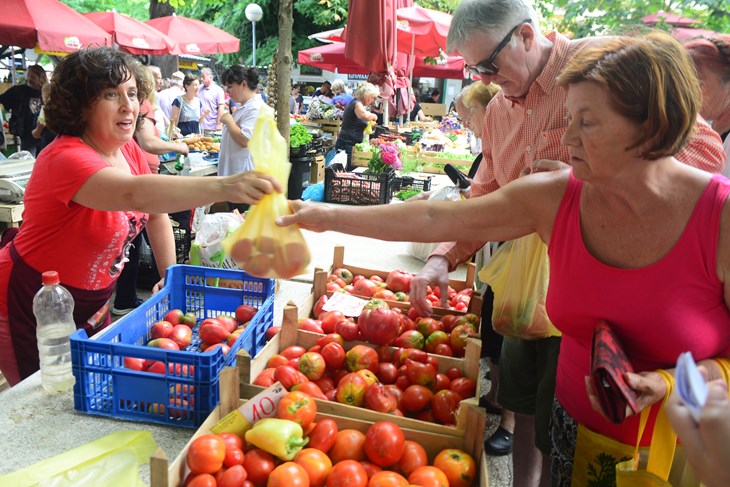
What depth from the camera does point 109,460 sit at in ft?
5.83

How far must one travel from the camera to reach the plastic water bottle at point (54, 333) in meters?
2.17

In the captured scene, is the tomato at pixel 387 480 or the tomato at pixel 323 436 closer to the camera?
the tomato at pixel 387 480

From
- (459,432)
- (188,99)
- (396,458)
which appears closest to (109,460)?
(396,458)

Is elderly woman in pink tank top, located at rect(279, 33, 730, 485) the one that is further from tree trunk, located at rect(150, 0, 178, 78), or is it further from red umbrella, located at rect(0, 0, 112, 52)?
tree trunk, located at rect(150, 0, 178, 78)

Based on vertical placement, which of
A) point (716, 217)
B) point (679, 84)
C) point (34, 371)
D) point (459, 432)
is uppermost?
point (679, 84)

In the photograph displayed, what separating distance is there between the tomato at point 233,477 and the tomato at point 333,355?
74 centimetres

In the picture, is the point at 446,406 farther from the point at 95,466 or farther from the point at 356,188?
the point at 356,188

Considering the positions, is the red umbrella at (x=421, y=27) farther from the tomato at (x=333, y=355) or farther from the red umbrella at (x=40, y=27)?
the tomato at (x=333, y=355)

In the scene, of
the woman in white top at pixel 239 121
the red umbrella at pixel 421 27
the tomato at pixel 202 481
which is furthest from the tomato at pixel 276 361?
the red umbrella at pixel 421 27

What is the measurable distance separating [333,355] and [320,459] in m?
0.65

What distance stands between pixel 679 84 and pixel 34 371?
260cm

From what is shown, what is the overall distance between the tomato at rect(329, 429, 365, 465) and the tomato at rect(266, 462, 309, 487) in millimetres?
184

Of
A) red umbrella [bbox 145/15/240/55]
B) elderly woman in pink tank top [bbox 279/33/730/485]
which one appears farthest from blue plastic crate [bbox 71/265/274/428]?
red umbrella [bbox 145/15/240/55]

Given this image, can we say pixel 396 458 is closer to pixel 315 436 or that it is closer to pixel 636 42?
pixel 315 436
